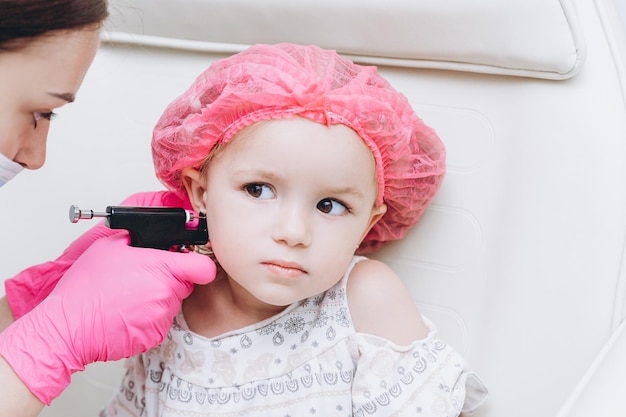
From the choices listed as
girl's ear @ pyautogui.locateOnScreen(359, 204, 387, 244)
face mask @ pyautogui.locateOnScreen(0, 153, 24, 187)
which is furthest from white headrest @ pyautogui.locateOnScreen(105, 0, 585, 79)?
face mask @ pyautogui.locateOnScreen(0, 153, 24, 187)

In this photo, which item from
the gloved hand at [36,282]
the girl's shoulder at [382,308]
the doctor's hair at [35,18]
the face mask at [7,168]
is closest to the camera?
the doctor's hair at [35,18]

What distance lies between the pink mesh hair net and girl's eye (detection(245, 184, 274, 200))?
74 millimetres

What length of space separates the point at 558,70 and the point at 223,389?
0.68 metres

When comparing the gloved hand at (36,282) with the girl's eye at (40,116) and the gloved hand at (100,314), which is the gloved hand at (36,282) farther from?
the girl's eye at (40,116)

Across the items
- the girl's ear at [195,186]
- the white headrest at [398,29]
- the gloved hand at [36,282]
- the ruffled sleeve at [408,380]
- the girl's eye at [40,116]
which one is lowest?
the gloved hand at [36,282]

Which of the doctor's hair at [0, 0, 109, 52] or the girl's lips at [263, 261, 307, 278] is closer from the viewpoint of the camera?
the doctor's hair at [0, 0, 109, 52]

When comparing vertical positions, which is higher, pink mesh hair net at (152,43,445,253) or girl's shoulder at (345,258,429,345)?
pink mesh hair net at (152,43,445,253)

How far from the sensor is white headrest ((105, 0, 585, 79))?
3.88 feet

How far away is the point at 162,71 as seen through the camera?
151cm

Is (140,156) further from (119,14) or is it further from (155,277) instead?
(155,277)

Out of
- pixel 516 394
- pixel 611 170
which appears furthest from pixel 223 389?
pixel 611 170

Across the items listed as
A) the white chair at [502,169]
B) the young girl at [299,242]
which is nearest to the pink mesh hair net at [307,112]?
the young girl at [299,242]

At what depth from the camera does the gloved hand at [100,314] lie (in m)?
1.00

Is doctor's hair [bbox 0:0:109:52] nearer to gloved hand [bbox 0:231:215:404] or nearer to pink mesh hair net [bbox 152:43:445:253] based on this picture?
pink mesh hair net [bbox 152:43:445:253]
